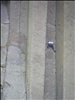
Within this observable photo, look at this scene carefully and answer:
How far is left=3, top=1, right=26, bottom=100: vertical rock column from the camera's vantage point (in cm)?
186

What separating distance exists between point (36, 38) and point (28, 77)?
0.30 metres

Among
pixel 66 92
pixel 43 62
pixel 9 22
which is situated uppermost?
pixel 9 22

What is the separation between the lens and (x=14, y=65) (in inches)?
74.0

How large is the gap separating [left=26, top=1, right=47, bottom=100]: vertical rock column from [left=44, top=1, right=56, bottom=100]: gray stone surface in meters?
0.06

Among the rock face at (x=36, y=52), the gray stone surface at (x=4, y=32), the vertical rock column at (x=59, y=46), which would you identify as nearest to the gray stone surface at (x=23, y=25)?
the rock face at (x=36, y=52)

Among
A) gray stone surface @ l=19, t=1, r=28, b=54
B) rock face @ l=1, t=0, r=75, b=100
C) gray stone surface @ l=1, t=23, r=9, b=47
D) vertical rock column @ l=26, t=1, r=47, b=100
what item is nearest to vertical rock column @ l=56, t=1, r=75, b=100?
rock face @ l=1, t=0, r=75, b=100

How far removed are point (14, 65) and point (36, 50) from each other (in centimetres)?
20

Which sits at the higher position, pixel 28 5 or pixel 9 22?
pixel 28 5

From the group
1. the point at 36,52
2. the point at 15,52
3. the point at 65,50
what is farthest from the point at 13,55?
the point at 65,50

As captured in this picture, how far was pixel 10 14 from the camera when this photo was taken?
6.36 ft

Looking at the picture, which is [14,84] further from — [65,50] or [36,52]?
[65,50]

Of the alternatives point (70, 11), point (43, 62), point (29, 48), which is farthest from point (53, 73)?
point (70, 11)

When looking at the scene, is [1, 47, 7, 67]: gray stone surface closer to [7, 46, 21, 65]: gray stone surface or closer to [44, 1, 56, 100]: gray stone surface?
[7, 46, 21, 65]: gray stone surface

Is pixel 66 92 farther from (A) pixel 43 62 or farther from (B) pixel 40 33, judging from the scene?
(B) pixel 40 33
